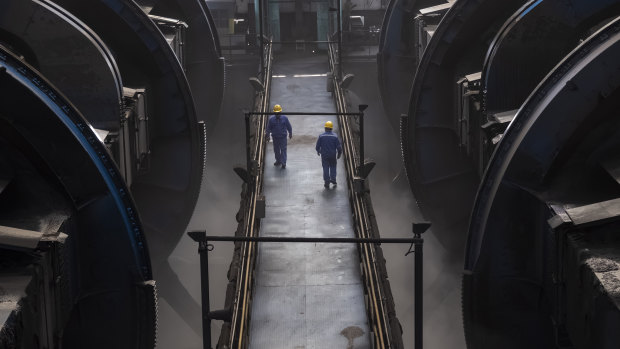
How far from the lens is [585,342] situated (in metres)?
9.94

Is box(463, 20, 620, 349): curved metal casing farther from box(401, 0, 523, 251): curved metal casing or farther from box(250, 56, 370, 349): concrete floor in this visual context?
box(401, 0, 523, 251): curved metal casing

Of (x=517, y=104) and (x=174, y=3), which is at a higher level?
(x=174, y=3)

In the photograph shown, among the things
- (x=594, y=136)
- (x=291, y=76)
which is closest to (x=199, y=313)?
(x=594, y=136)

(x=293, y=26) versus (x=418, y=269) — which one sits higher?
(x=293, y=26)

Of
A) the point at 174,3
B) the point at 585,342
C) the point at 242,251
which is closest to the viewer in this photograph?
the point at 585,342

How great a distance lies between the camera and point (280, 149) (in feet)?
70.7

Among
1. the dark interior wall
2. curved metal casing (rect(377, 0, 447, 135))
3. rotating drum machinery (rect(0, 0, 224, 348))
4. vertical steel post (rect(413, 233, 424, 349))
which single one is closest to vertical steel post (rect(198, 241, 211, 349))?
rotating drum machinery (rect(0, 0, 224, 348))

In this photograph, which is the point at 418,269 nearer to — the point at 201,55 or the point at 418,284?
the point at 418,284

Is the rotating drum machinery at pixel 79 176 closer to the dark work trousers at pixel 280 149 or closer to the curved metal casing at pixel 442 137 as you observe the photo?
the dark work trousers at pixel 280 149

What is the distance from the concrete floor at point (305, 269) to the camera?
1439 cm

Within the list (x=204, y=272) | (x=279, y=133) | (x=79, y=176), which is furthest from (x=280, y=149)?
(x=204, y=272)

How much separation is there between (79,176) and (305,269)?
560 centimetres

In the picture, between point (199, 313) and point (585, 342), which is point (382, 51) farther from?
point (585, 342)

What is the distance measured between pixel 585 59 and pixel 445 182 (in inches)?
376
